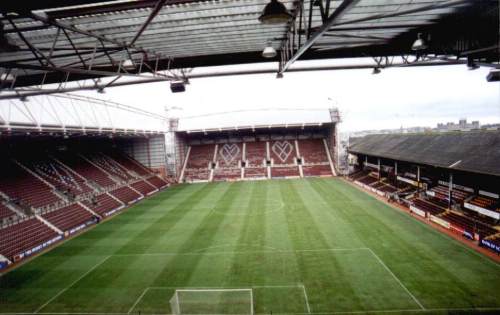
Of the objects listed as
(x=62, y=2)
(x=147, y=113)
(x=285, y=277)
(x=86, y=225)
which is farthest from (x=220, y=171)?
(x=62, y=2)

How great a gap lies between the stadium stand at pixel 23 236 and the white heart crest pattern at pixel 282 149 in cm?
3111

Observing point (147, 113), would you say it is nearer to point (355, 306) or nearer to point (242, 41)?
point (242, 41)

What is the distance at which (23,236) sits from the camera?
17766mm

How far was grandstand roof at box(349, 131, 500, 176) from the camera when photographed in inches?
640

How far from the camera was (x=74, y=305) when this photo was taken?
10.9 metres

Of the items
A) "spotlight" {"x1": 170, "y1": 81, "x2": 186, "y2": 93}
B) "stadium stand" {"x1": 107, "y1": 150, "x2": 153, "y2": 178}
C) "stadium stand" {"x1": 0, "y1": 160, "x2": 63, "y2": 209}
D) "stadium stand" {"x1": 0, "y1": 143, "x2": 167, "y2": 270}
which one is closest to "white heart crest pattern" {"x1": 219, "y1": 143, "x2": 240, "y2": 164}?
"stadium stand" {"x1": 0, "y1": 143, "x2": 167, "y2": 270}

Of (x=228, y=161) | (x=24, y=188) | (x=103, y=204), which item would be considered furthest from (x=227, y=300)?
(x=228, y=161)

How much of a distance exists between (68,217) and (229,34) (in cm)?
2094

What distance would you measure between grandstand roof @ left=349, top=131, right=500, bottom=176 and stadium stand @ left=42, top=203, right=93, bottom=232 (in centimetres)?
2623

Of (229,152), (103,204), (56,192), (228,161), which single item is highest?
(229,152)

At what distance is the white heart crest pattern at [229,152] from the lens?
4419 centimetres

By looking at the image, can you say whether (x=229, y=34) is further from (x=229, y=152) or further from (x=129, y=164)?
(x=229, y=152)

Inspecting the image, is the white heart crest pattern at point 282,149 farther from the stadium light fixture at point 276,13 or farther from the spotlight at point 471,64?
the stadium light fixture at point 276,13

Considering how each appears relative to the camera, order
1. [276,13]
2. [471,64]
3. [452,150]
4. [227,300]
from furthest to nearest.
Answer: [452,150] → [227,300] → [471,64] → [276,13]
